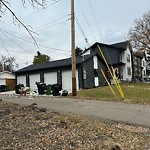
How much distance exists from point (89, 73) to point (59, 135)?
22628mm

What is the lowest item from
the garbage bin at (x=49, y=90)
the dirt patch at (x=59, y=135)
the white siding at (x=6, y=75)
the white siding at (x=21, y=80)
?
the dirt patch at (x=59, y=135)

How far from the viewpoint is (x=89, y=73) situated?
28.2m

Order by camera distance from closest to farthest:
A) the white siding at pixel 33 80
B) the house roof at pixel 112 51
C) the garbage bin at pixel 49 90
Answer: the garbage bin at pixel 49 90, the white siding at pixel 33 80, the house roof at pixel 112 51

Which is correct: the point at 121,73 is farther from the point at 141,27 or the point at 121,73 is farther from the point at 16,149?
the point at 16,149

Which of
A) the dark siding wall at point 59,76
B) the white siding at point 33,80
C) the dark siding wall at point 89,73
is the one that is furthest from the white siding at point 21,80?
the dark siding wall at point 89,73

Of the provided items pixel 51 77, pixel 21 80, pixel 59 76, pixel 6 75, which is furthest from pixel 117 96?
pixel 6 75

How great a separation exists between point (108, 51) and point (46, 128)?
3601cm

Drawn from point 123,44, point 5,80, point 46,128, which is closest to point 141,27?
point 123,44

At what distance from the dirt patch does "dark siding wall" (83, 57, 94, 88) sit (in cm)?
1947

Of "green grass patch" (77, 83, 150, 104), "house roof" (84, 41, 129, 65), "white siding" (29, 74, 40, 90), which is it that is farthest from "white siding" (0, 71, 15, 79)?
"green grass patch" (77, 83, 150, 104)

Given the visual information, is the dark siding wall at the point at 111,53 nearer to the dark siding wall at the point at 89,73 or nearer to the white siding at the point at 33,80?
the dark siding wall at the point at 89,73

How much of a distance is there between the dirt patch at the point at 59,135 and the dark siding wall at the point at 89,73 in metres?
19.5

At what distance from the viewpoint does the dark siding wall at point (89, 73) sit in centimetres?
2717

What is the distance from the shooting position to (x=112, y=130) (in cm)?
700
